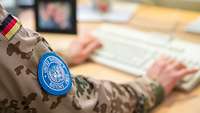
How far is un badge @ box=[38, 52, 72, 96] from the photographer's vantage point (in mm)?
780

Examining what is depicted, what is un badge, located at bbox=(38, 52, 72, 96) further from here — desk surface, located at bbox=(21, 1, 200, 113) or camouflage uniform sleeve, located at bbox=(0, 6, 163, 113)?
desk surface, located at bbox=(21, 1, 200, 113)

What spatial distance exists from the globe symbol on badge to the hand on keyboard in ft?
1.19

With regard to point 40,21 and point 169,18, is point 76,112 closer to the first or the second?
point 40,21

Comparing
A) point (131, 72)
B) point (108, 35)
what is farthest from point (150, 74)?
point (108, 35)

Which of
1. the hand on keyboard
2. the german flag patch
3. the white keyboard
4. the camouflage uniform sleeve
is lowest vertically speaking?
the white keyboard

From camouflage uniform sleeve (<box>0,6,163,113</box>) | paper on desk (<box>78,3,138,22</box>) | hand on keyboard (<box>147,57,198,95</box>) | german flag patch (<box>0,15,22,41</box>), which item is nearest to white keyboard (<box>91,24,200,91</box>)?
hand on keyboard (<box>147,57,198,95</box>)

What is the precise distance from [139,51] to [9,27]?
60cm

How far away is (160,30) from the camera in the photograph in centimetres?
152

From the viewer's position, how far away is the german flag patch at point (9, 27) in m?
0.76

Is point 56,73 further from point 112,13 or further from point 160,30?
point 112,13

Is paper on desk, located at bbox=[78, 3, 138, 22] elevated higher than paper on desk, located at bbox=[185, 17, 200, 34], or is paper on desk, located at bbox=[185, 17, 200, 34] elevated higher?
paper on desk, located at bbox=[185, 17, 200, 34]

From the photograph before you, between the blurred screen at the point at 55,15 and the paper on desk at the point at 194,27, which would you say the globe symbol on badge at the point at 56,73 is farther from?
the paper on desk at the point at 194,27

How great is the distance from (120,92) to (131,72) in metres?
0.21

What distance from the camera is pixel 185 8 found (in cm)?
166
